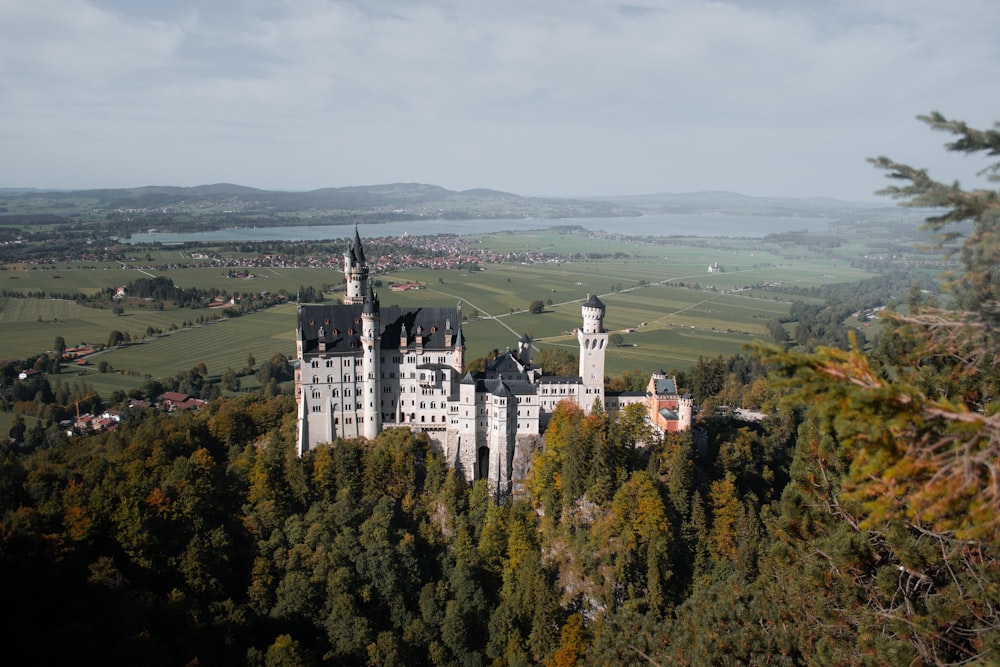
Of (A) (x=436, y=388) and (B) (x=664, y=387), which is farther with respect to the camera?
(A) (x=436, y=388)

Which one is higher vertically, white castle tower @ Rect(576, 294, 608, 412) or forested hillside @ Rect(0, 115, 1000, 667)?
white castle tower @ Rect(576, 294, 608, 412)

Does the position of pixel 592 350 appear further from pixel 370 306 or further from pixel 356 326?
pixel 356 326

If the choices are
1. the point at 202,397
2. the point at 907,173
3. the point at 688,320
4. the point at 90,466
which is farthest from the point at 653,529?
the point at 688,320

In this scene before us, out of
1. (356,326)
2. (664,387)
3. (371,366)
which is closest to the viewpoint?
(664,387)

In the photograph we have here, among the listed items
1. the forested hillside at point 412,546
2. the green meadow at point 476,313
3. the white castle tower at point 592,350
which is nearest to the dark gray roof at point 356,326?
the forested hillside at point 412,546

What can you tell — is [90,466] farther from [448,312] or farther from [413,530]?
[448,312]

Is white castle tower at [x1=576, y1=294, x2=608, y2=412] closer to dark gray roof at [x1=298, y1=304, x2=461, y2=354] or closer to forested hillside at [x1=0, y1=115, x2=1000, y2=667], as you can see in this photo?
forested hillside at [x1=0, y1=115, x2=1000, y2=667]

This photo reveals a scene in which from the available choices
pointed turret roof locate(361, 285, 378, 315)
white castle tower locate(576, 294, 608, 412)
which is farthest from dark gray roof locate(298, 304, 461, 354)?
white castle tower locate(576, 294, 608, 412)

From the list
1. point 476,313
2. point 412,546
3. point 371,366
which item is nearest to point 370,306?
point 371,366
